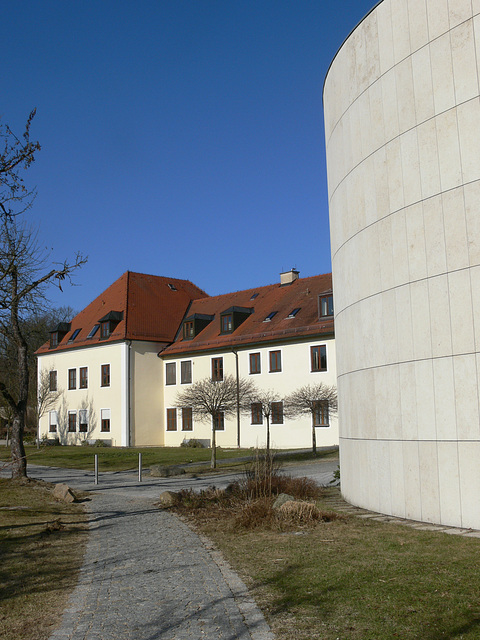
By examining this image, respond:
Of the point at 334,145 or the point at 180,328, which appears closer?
the point at 334,145

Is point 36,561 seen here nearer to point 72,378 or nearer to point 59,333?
point 72,378

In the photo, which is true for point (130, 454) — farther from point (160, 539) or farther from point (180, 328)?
point (160, 539)

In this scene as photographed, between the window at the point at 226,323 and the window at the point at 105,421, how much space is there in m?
10.2

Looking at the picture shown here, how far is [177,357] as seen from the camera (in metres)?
43.1

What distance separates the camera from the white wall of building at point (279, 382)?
33406 mm

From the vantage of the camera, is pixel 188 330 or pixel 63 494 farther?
pixel 188 330

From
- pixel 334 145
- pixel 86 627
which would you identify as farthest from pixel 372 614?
pixel 334 145

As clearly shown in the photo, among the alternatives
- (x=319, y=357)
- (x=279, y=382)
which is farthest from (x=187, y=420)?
(x=319, y=357)

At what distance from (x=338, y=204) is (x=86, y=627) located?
10291 millimetres

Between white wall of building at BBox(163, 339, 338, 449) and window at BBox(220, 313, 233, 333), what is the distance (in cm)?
170

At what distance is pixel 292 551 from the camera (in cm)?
855

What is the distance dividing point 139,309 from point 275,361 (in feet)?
43.1

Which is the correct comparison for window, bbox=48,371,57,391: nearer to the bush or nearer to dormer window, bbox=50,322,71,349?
dormer window, bbox=50,322,71,349

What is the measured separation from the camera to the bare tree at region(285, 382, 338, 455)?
3169 cm
